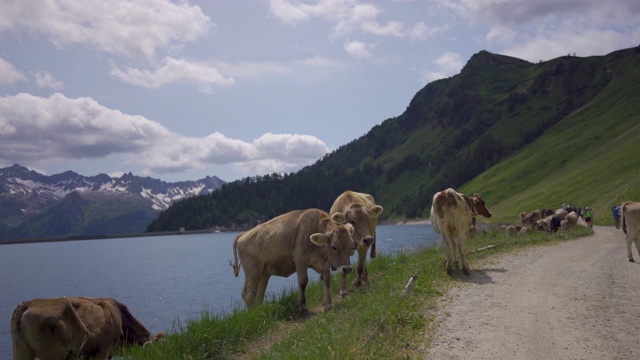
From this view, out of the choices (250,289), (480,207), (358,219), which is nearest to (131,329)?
(250,289)

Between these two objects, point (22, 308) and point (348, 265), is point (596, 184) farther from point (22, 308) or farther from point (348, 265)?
point (22, 308)

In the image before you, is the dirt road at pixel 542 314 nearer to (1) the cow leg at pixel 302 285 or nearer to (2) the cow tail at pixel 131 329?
(1) the cow leg at pixel 302 285

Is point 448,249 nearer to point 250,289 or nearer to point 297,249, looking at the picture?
point 297,249

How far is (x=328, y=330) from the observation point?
405 inches

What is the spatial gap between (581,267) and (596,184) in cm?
8263

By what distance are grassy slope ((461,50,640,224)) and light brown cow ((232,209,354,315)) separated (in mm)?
55953

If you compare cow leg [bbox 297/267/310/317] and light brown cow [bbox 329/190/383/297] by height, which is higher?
light brown cow [bbox 329/190/383/297]

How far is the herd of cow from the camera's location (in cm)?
945

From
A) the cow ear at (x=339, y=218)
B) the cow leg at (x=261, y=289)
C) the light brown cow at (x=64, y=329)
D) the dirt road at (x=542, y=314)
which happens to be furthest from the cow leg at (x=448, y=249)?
the light brown cow at (x=64, y=329)

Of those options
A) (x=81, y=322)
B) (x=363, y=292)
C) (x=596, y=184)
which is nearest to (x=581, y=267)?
(x=363, y=292)

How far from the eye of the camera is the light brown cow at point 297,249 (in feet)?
45.9

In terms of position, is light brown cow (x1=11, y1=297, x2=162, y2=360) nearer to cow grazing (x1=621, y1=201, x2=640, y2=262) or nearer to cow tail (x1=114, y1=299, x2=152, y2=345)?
cow tail (x1=114, y1=299, x2=152, y2=345)

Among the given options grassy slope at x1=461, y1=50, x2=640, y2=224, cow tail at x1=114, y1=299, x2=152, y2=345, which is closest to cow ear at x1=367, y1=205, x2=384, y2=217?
cow tail at x1=114, y1=299, x2=152, y2=345

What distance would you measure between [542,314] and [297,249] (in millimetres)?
6762
